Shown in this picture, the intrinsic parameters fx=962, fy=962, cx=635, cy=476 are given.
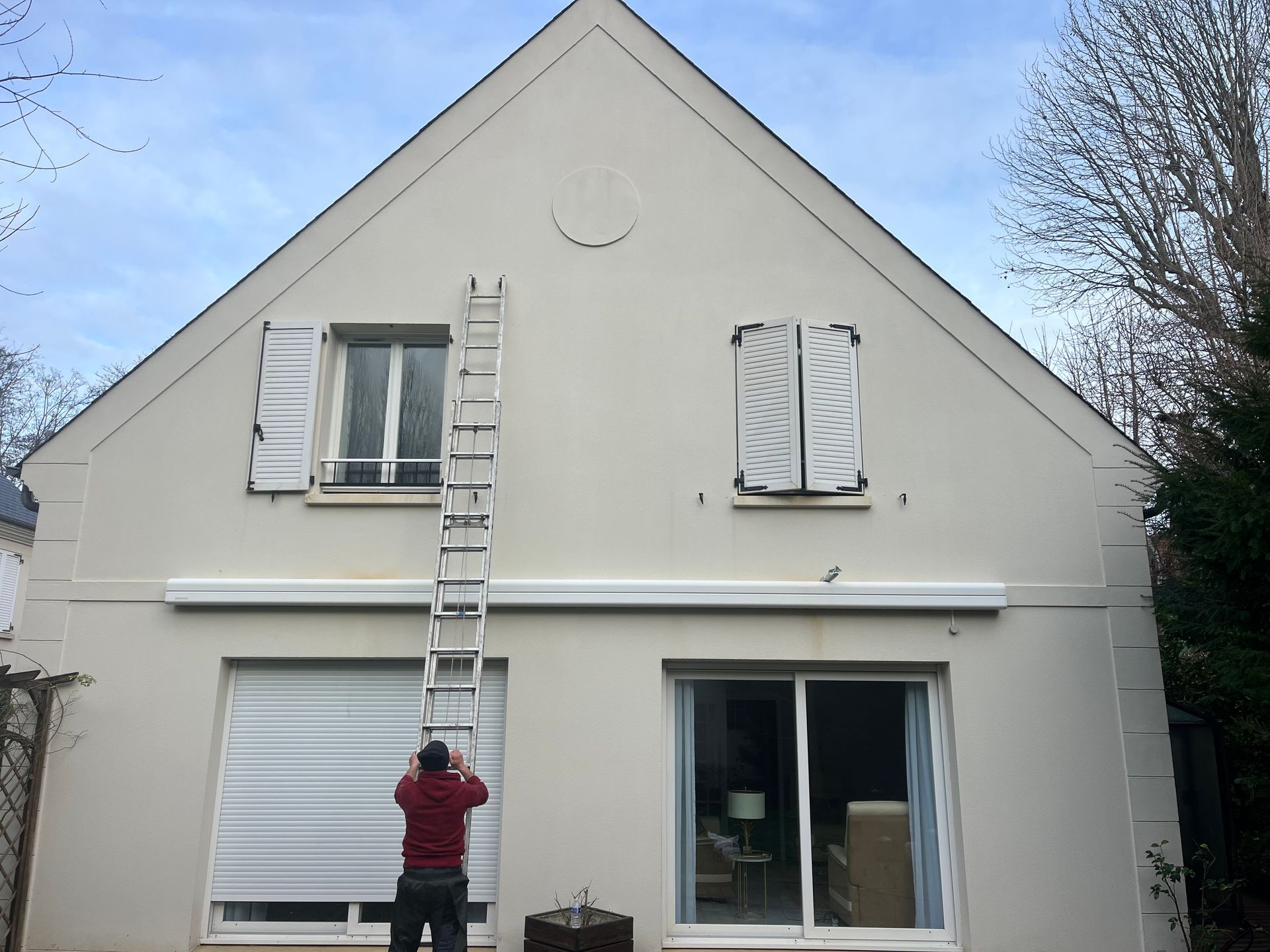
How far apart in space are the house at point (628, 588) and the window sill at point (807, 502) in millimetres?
23

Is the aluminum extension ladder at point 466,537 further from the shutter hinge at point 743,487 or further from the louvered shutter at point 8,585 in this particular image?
the louvered shutter at point 8,585

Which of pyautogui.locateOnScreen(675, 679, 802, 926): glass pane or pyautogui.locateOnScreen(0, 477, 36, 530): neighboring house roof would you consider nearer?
pyautogui.locateOnScreen(675, 679, 802, 926): glass pane

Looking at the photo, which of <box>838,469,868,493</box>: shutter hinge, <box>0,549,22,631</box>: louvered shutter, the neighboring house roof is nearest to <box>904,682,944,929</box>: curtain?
<box>838,469,868,493</box>: shutter hinge

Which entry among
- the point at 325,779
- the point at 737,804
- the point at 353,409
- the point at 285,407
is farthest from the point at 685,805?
the point at 285,407

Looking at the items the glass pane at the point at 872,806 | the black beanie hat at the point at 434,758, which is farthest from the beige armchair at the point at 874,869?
the black beanie hat at the point at 434,758

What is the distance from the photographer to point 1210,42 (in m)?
12.4

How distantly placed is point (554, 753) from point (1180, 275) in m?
10.7

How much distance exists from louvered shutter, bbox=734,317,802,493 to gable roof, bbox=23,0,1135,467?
3.58ft

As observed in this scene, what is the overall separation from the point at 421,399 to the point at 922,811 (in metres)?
5.07

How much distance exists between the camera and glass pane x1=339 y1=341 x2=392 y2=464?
312 inches

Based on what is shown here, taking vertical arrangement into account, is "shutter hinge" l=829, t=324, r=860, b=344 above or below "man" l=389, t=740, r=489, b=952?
above

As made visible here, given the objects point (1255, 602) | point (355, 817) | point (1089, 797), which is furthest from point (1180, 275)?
point (355, 817)

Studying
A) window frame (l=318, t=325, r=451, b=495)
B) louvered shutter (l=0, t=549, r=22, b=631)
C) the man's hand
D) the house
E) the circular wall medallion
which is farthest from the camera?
louvered shutter (l=0, t=549, r=22, b=631)

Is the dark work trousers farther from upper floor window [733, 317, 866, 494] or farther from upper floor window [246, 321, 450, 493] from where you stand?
upper floor window [733, 317, 866, 494]
